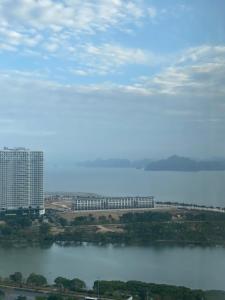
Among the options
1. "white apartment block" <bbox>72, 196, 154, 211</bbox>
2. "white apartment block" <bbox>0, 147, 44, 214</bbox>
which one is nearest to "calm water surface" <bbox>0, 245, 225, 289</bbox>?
"white apartment block" <bbox>0, 147, 44, 214</bbox>

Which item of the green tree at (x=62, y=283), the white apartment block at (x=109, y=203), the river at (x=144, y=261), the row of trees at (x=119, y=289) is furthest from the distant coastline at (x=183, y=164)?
the white apartment block at (x=109, y=203)

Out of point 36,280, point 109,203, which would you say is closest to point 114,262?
point 36,280

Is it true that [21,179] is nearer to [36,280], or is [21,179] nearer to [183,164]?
[183,164]

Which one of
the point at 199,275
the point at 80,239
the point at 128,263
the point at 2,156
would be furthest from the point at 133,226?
the point at 199,275

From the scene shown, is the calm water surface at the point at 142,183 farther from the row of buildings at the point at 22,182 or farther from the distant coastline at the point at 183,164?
the row of buildings at the point at 22,182

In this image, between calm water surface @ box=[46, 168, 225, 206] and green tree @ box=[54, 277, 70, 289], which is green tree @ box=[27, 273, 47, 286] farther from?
calm water surface @ box=[46, 168, 225, 206]
